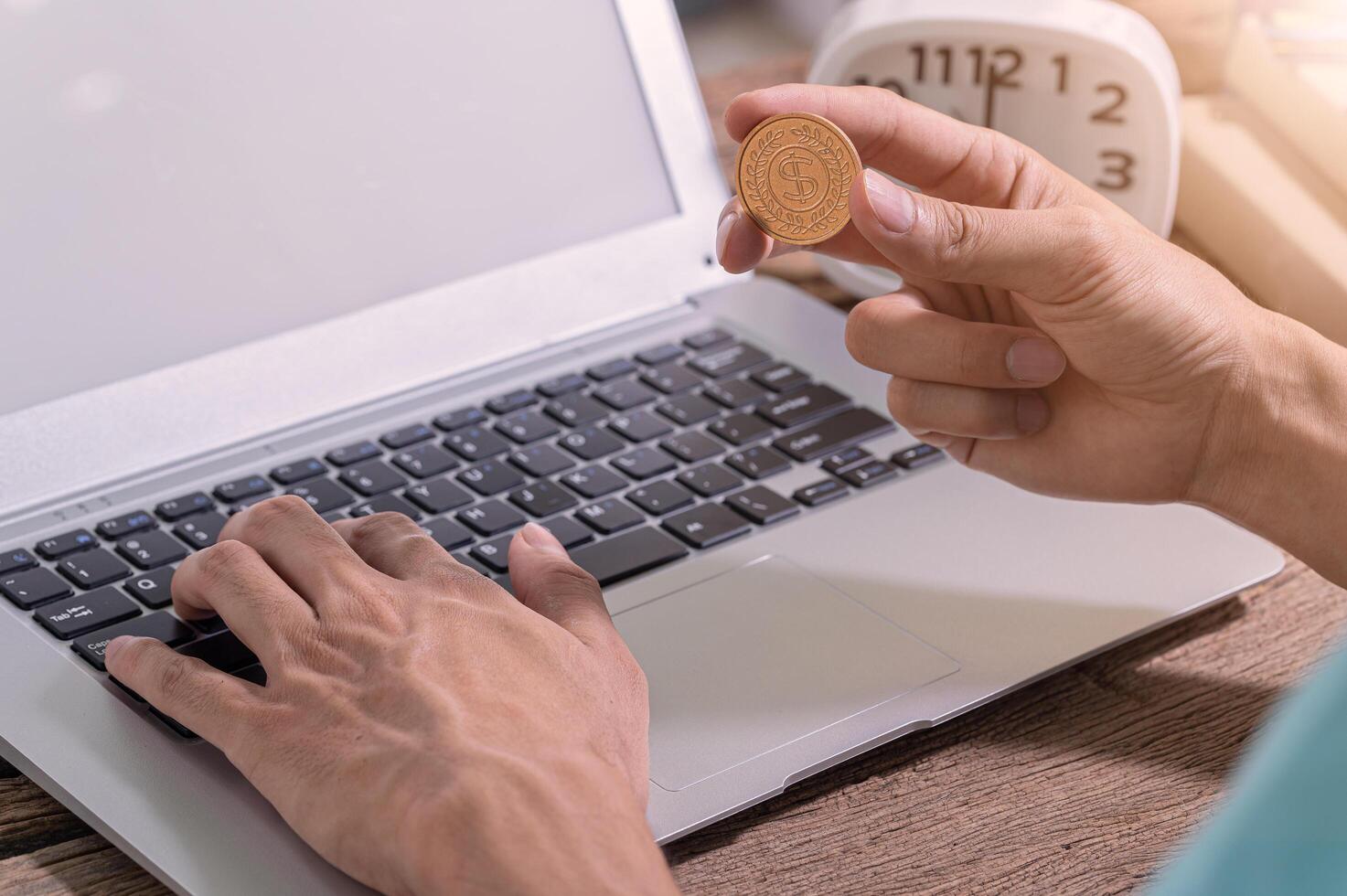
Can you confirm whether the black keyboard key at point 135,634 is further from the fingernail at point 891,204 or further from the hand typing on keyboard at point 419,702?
the fingernail at point 891,204

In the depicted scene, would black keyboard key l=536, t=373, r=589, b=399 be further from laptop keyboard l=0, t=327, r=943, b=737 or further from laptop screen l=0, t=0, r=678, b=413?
laptop screen l=0, t=0, r=678, b=413

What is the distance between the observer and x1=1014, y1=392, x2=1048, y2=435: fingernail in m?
0.81

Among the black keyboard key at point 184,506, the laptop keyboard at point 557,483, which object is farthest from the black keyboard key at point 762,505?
the black keyboard key at point 184,506

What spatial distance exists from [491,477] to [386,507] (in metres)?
0.07

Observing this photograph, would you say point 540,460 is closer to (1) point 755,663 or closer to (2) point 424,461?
(2) point 424,461

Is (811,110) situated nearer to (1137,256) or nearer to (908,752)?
(1137,256)

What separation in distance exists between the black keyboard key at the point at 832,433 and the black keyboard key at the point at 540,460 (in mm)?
143

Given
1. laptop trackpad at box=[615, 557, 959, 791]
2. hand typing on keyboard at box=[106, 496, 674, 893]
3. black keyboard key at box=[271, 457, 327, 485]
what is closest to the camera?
hand typing on keyboard at box=[106, 496, 674, 893]

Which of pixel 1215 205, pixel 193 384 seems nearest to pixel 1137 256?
pixel 1215 205

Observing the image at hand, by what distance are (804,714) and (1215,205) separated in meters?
0.66

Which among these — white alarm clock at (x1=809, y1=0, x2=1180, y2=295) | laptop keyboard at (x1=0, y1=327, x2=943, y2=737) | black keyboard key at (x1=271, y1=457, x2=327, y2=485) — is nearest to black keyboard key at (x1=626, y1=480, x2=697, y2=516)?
laptop keyboard at (x1=0, y1=327, x2=943, y2=737)

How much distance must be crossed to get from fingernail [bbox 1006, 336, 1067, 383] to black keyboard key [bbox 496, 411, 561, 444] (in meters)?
0.31

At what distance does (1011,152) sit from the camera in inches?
31.8

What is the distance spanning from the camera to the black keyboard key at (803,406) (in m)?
0.90
